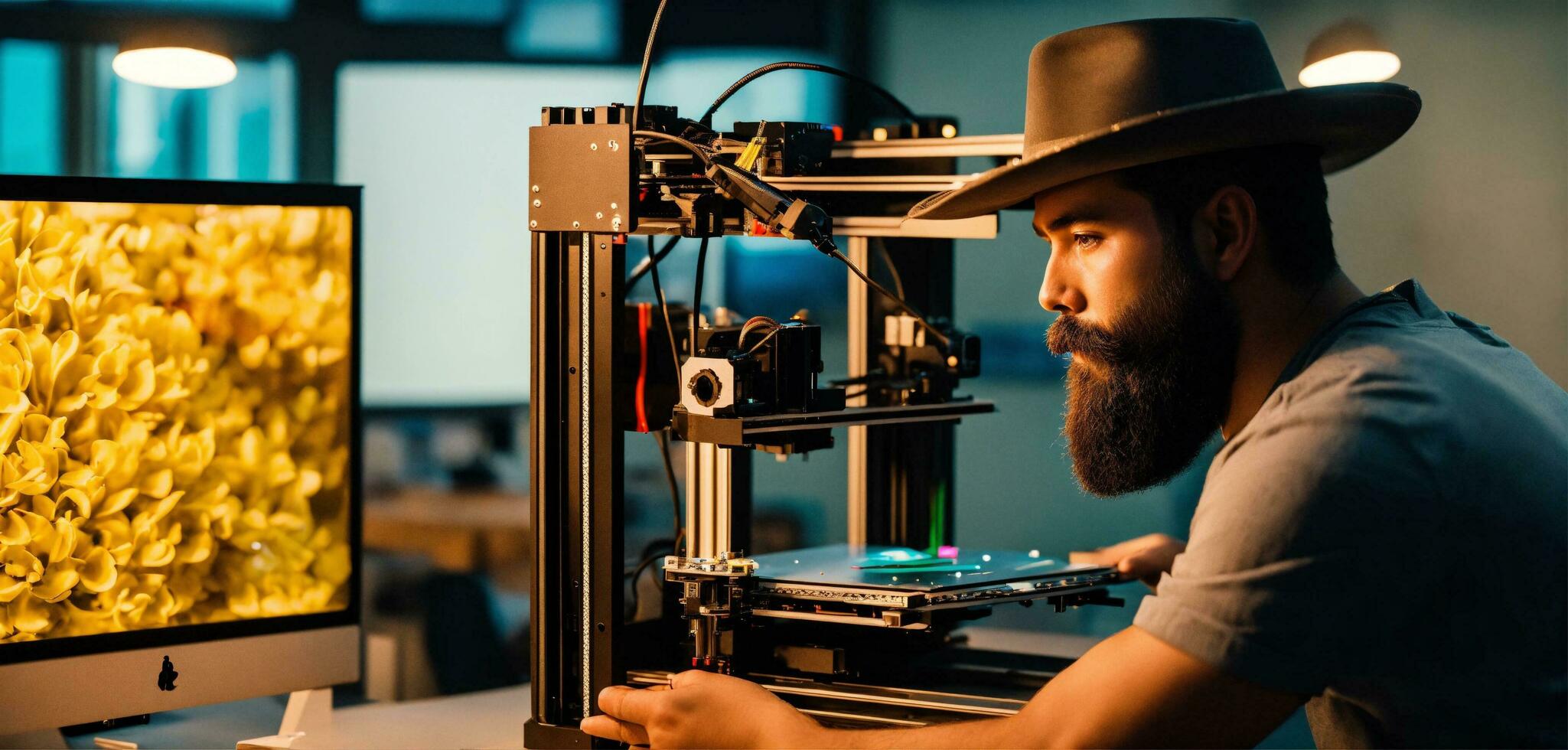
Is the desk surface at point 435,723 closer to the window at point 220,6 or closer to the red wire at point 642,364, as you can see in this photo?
the red wire at point 642,364

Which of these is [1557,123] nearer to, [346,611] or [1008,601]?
[1008,601]

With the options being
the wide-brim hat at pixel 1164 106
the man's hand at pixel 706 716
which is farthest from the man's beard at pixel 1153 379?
the man's hand at pixel 706 716

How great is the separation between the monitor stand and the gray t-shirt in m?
1.08

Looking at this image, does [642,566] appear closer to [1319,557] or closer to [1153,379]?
[1153,379]

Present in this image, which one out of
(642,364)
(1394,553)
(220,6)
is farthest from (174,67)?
(1394,553)

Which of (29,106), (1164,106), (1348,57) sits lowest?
(1164,106)

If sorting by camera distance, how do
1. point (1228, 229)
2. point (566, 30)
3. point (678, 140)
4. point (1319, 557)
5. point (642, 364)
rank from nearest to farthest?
point (1319, 557) → point (1228, 229) → point (678, 140) → point (642, 364) → point (566, 30)

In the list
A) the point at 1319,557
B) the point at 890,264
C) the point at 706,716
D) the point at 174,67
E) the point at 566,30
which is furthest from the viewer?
the point at 566,30

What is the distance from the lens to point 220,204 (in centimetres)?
181

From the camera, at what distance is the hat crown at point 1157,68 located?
4.45 ft

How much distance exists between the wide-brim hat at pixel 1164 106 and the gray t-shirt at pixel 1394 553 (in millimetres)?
218

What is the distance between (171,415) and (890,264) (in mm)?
949

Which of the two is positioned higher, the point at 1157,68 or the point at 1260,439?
the point at 1157,68

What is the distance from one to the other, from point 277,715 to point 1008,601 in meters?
1.06
